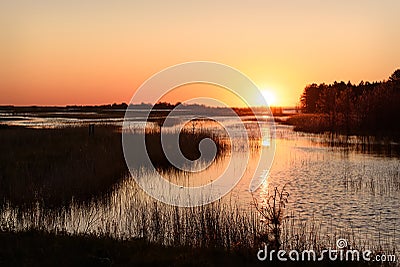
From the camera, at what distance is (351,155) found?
27.0 meters

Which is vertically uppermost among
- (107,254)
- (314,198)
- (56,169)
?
(56,169)

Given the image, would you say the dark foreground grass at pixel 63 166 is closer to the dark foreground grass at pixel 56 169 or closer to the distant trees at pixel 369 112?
the dark foreground grass at pixel 56 169

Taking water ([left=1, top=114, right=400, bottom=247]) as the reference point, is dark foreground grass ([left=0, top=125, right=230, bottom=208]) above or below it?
above

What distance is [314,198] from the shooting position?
14.8 meters

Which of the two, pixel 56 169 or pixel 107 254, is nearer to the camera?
pixel 107 254

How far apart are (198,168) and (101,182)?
24.0 feet

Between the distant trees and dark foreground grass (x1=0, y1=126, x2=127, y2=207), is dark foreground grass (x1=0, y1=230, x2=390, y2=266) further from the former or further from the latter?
the distant trees

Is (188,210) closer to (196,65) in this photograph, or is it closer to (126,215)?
(126,215)

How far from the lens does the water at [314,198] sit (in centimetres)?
1102

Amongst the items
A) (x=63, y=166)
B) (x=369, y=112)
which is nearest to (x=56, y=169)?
(x=63, y=166)

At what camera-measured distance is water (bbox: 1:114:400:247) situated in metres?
11.0

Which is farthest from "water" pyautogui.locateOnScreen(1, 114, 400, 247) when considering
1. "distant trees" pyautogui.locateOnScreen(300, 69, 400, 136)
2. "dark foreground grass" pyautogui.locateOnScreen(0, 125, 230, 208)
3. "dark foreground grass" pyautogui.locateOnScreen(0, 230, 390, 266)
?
"distant trees" pyautogui.locateOnScreen(300, 69, 400, 136)

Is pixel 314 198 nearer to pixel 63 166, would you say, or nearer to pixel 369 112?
pixel 63 166

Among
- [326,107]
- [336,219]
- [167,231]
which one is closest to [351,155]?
[336,219]
